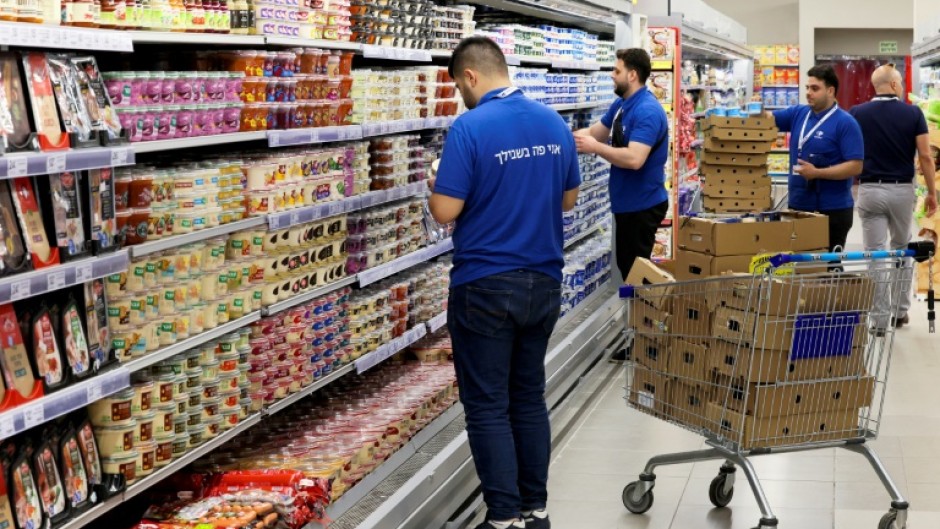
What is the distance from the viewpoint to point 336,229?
496cm

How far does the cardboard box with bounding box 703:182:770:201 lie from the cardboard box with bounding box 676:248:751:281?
493cm

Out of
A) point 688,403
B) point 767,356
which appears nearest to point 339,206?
point 688,403

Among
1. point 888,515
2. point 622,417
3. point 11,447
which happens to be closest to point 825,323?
point 888,515

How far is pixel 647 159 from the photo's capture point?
7.66 meters

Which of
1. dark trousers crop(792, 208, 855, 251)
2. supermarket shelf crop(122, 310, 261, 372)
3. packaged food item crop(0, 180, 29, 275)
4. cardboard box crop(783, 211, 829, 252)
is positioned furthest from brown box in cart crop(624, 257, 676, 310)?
dark trousers crop(792, 208, 855, 251)

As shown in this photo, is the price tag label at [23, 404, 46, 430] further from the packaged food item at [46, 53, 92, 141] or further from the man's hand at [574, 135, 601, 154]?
the man's hand at [574, 135, 601, 154]

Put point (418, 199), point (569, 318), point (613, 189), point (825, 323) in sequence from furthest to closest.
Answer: point (569, 318)
point (613, 189)
point (418, 199)
point (825, 323)

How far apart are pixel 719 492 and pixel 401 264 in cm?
167

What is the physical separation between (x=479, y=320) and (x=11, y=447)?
5.81 ft

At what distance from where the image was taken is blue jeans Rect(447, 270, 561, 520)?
4402mm

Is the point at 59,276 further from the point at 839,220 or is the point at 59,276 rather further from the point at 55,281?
the point at 839,220

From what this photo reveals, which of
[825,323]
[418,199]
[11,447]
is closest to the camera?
[11,447]

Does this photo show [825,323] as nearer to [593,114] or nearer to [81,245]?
[81,245]

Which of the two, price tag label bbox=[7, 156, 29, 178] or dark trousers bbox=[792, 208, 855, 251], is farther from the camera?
dark trousers bbox=[792, 208, 855, 251]
